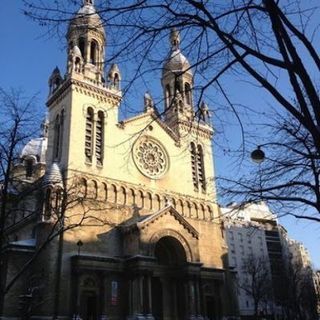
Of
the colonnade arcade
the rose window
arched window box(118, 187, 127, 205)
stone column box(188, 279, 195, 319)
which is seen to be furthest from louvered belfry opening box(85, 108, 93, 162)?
stone column box(188, 279, 195, 319)

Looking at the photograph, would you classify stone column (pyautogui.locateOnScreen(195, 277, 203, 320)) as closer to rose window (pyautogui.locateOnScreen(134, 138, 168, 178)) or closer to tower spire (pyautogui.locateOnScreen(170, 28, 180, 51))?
rose window (pyautogui.locateOnScreen(134, 138, 168, 178))

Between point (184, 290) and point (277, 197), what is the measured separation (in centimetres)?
2712

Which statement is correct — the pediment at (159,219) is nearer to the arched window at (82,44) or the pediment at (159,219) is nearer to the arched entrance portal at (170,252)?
the arched entrance portal at (170,252)

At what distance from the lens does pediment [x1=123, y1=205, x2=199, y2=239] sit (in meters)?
36.3

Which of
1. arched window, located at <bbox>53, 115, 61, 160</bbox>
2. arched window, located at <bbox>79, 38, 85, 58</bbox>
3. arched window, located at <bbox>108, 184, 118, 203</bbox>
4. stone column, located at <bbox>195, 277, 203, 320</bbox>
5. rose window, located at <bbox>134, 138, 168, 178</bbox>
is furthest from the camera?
arched window, located at <bbox>79, 38, 85, 58</bbox>

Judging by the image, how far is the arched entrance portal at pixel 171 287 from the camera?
124ft

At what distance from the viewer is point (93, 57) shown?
4434 centimetres

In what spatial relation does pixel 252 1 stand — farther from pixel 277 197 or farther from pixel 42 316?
pixel 42 316

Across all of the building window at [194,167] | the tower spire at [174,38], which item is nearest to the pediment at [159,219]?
the building window at [194,167]

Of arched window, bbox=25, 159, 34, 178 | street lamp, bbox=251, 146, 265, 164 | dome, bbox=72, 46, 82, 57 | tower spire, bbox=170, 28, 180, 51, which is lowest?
street lamp, bbox=251, 146, 265, 164

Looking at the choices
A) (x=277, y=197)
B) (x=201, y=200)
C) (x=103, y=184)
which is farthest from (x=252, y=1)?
(x=201, y=200)

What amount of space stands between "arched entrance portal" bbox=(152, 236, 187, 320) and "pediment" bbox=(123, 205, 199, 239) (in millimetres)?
1710

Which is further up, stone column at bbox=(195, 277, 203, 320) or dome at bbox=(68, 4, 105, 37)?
dome at bbox=(68, 4, 105, 37)

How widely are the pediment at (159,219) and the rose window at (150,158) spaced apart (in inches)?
196
